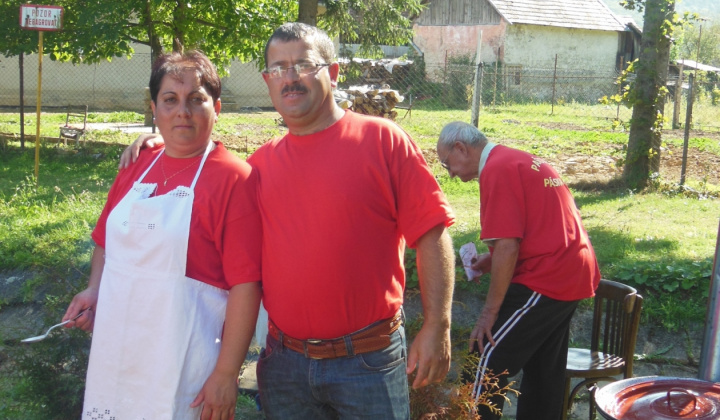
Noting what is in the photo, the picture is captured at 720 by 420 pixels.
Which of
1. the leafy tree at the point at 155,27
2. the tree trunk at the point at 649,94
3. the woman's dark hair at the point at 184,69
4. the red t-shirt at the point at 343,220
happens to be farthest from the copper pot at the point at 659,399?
the leafy tree at the point at 155,27

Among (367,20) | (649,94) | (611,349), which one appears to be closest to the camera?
(611,349)

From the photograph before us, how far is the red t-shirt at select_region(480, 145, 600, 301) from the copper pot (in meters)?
0.72

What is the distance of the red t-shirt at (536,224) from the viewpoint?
12.1 feet

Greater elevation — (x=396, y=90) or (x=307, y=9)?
(x=307, y=9)

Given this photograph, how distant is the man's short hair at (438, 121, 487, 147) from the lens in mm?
4020

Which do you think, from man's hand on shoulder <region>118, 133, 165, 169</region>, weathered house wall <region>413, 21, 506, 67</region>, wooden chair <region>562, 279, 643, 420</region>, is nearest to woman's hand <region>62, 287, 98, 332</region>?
man's hand on shoulder <region>118, 133, 165, 169</region>

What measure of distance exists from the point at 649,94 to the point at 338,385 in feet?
27.9

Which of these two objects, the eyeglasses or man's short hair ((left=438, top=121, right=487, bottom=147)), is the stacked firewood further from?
the eyeglasses

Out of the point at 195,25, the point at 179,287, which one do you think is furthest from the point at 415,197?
the point at 195,25

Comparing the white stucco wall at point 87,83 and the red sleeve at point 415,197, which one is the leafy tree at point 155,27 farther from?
the white stucco wall at point 87,83

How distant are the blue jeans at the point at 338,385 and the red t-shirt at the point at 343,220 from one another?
10 cm

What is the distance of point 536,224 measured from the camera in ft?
12.3

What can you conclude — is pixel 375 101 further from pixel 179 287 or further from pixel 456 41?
pixel 179 287

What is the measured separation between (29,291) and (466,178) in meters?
3.83
